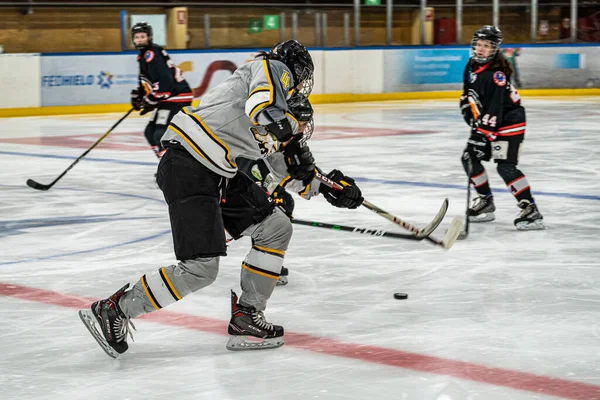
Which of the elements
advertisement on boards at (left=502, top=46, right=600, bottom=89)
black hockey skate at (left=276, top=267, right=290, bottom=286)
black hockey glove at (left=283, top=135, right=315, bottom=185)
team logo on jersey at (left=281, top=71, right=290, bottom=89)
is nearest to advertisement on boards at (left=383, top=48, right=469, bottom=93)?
advertisement on boards at (left=502, top=46, right=600, bottom=89)

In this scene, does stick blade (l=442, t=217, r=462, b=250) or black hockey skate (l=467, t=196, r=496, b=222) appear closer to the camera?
stick blade (l=442, t=217, r=462, b=250)

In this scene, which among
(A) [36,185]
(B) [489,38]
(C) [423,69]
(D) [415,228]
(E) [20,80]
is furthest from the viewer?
(C) [423,69]

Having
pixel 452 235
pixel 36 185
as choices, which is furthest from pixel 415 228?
pixel 36 185

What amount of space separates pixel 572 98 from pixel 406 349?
42.7 ft

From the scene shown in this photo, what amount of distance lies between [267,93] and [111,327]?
2.74 ft

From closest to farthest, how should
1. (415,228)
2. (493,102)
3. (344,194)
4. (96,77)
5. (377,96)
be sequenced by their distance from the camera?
(344,194) → (415,228) → (493,102) → (96,77) → (377,96)

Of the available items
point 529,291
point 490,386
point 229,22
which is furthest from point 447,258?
point 229,22

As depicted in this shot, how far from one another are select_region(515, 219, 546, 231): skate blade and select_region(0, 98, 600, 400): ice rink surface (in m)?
0.07

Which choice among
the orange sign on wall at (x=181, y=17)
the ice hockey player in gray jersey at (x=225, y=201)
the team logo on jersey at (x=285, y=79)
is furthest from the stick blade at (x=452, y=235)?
the orange sign on wall at (x=181, y=17)

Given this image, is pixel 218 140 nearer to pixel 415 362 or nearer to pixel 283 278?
pixel 415 362

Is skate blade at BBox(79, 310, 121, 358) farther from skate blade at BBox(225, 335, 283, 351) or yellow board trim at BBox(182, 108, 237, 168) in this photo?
yellow board trim at BBox(182, 108, 237, 168)

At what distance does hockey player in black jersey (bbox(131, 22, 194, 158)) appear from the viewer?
22.2 feet

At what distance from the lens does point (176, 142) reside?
9.36 feet

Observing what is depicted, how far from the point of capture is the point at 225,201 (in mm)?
2926
